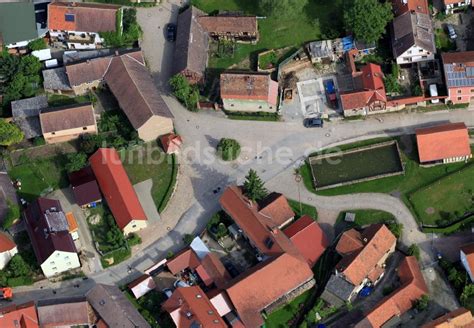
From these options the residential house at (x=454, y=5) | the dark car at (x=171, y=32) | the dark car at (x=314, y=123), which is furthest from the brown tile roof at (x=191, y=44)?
the residential house at (x=454, y=5)

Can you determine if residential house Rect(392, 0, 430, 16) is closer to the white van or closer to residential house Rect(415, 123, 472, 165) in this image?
the white van

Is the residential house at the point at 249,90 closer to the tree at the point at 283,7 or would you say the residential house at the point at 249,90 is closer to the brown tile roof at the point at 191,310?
the tree at the point at 283,7

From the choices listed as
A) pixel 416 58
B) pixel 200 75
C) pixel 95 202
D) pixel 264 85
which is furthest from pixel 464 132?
pixel 95 202

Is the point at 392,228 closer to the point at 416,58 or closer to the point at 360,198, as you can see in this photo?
the point at 360,198

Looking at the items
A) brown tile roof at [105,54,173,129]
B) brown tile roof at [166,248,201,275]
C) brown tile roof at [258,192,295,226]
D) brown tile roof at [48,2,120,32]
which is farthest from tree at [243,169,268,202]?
brown tile roof at [48,2,120,32]

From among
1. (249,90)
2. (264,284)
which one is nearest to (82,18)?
(249,90)

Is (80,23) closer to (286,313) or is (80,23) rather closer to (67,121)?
(67,121)
